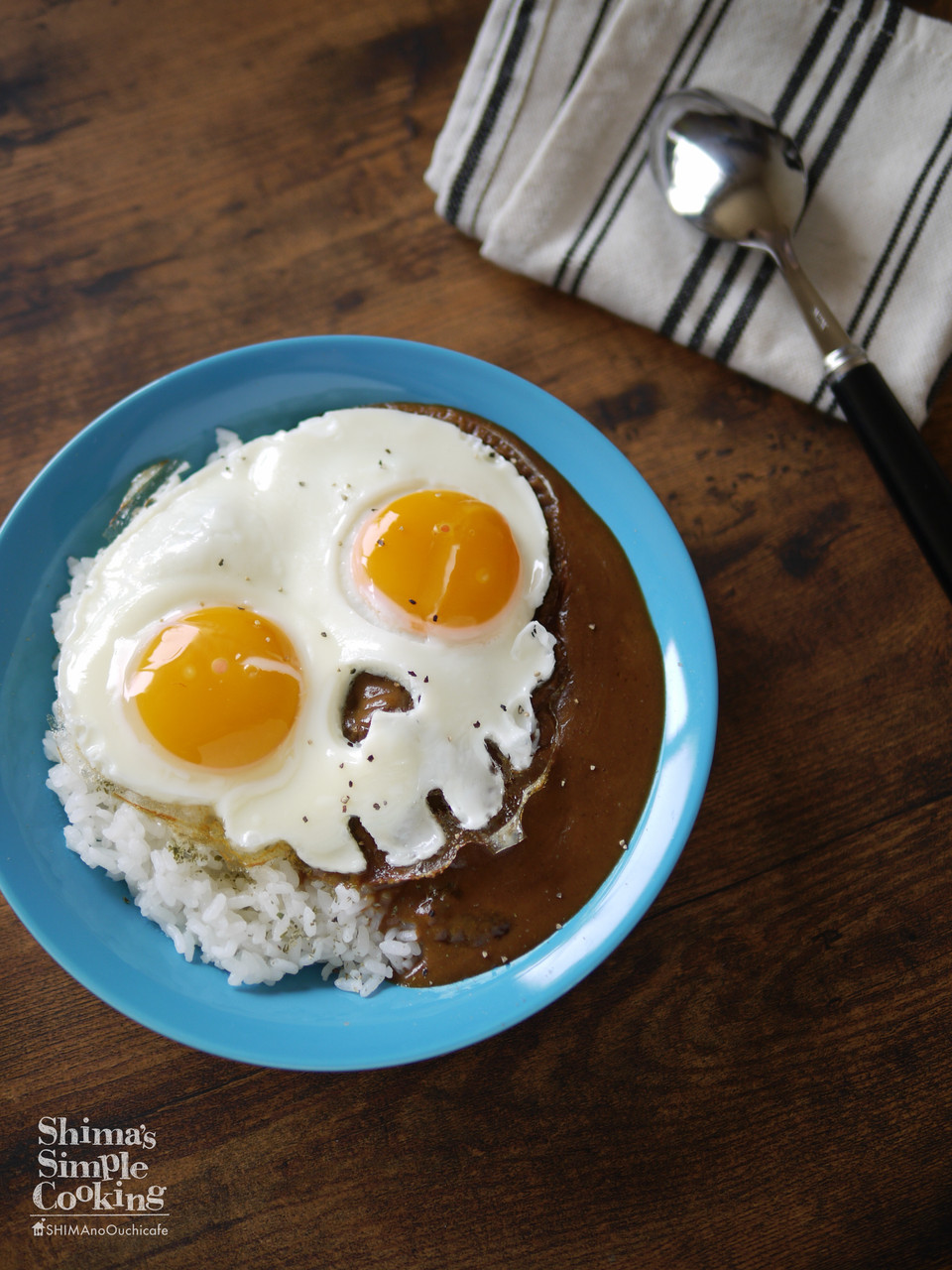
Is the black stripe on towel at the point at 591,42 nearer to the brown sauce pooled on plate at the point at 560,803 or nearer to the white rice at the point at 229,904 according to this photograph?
the brown sauce pooled on plate at the point at 560,803

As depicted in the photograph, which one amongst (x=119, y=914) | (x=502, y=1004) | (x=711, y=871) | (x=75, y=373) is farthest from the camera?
(x=75, y=373)

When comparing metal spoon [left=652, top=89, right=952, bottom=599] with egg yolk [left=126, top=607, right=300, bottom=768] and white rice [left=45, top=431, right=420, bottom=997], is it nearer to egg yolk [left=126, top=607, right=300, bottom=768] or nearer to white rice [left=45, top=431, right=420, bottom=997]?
egg yolk [left=126, top=607, right=300, bottom=768]

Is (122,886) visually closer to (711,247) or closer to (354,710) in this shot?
(354,710)

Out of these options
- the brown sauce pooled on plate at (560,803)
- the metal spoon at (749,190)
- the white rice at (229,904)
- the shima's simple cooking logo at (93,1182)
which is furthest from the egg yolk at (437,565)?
the shima's simple cooking logo at (93,1182)

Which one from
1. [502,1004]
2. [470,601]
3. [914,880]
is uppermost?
[470,601]

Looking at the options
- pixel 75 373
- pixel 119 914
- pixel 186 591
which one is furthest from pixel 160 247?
pixel 119 914

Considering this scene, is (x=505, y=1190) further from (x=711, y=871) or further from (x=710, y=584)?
(x=710, y=584)
